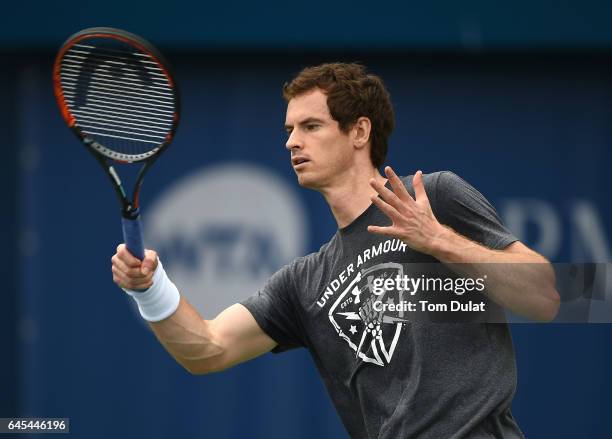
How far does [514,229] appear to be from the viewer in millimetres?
7363

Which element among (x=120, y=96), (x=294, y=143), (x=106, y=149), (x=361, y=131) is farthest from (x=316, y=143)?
(x=120, y=96)

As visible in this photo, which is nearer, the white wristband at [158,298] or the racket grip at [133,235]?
the racket grip at [133,235]

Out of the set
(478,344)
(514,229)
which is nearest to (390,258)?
(478,344)

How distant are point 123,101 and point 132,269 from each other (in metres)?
1.09

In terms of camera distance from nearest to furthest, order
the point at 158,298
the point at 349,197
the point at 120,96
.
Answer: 1. the point at 158,298
2. the point at 349,197
3. the point at 120,96

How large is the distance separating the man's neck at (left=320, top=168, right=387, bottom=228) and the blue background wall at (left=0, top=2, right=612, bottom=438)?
3.00 metres

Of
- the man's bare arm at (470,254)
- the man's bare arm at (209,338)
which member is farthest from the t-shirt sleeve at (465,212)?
the man's bare arm at (209,338)

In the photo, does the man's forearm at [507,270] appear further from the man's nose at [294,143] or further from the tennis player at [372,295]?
the man's nose at [294,143]

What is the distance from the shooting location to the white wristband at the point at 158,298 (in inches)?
162

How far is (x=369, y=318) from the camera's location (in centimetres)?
418

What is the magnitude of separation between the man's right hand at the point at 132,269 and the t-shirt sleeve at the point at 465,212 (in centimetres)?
94

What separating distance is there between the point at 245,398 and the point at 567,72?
277 cm

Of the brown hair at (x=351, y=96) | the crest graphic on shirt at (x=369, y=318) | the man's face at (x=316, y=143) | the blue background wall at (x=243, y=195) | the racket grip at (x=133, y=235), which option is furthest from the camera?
the blue background wall at (x=243, y=195)

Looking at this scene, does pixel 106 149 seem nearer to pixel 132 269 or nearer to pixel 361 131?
pixel 132 269
